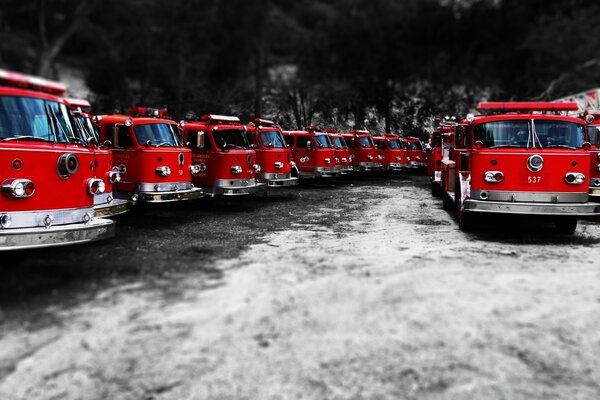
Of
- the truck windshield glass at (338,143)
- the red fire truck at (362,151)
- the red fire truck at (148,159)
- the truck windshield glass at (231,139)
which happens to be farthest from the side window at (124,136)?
the red fire truck at (362,151)

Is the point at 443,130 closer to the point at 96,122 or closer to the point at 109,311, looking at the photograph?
the point at 96,122

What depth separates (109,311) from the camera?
16.0 feet

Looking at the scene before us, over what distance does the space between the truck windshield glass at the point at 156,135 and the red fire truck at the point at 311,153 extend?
8805 millimetres

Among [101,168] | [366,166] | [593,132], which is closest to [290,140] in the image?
[366,166]

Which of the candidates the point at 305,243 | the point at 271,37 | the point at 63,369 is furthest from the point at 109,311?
the point at 271,37

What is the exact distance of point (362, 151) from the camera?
25.0 m

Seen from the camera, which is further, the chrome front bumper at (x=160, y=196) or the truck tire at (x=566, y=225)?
the chrome front bumper at (x=160, y=196)

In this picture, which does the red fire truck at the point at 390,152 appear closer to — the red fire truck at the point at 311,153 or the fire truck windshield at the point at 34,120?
the red fire truck at the point at 311,153

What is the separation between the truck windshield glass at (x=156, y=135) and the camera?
11.1 m

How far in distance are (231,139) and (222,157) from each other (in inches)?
29.4

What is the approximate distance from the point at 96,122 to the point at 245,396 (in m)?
9.46

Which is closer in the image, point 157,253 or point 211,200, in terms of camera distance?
point 157,253

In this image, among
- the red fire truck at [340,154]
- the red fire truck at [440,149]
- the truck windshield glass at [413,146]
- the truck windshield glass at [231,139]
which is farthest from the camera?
the truck windshield glass at [413,146]

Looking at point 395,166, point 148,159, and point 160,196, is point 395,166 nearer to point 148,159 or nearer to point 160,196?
point 148,159
